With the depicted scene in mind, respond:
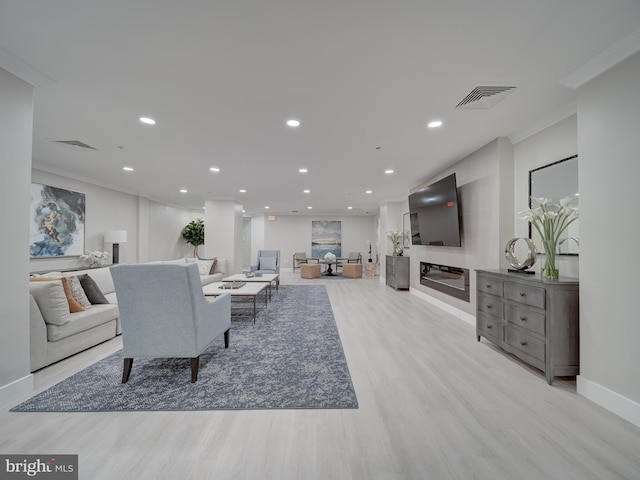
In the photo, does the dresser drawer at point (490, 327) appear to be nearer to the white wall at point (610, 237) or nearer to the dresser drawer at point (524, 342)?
the dresser drawer at point (524, 342)

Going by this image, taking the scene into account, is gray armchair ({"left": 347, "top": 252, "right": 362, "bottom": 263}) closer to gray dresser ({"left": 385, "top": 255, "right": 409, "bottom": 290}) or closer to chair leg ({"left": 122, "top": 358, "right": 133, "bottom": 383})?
gray dresser ({"left": 385, "top": 255, "right": 409, "bottom": 290})

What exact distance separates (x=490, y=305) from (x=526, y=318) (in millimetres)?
525

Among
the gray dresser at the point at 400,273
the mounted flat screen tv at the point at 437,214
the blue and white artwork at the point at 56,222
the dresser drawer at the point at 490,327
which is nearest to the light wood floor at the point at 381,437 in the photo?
the dresser drawer at the point at 490,327

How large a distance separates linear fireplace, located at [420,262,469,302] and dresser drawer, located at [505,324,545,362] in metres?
1.41

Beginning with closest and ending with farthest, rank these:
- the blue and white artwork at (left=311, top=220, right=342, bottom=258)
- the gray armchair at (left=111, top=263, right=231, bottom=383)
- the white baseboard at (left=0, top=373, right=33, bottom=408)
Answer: the white baseboard at (left=0, top=373, right=33, bottom=408), the gray armchair at (left=111, top=263, right=231, bottom=383), the blue and white artwork at (left=311, top=220, right=342, bottom=258)

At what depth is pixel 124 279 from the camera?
2188 millimetres

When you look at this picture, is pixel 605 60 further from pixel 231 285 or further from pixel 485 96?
pixel 231 285

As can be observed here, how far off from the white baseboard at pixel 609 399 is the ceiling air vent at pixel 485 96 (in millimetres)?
2596

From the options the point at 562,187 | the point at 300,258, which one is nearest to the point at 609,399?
the point at 562,187

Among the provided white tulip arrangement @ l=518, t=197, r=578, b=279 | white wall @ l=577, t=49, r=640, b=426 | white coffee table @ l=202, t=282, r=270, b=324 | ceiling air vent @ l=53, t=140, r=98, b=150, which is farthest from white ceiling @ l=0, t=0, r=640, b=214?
white coffee table @ l=202, t=282, r=270, b=324

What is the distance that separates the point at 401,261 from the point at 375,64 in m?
5.69

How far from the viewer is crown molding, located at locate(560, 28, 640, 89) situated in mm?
1793

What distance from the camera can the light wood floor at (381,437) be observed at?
55.4 inches

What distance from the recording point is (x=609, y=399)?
1.94 metres
